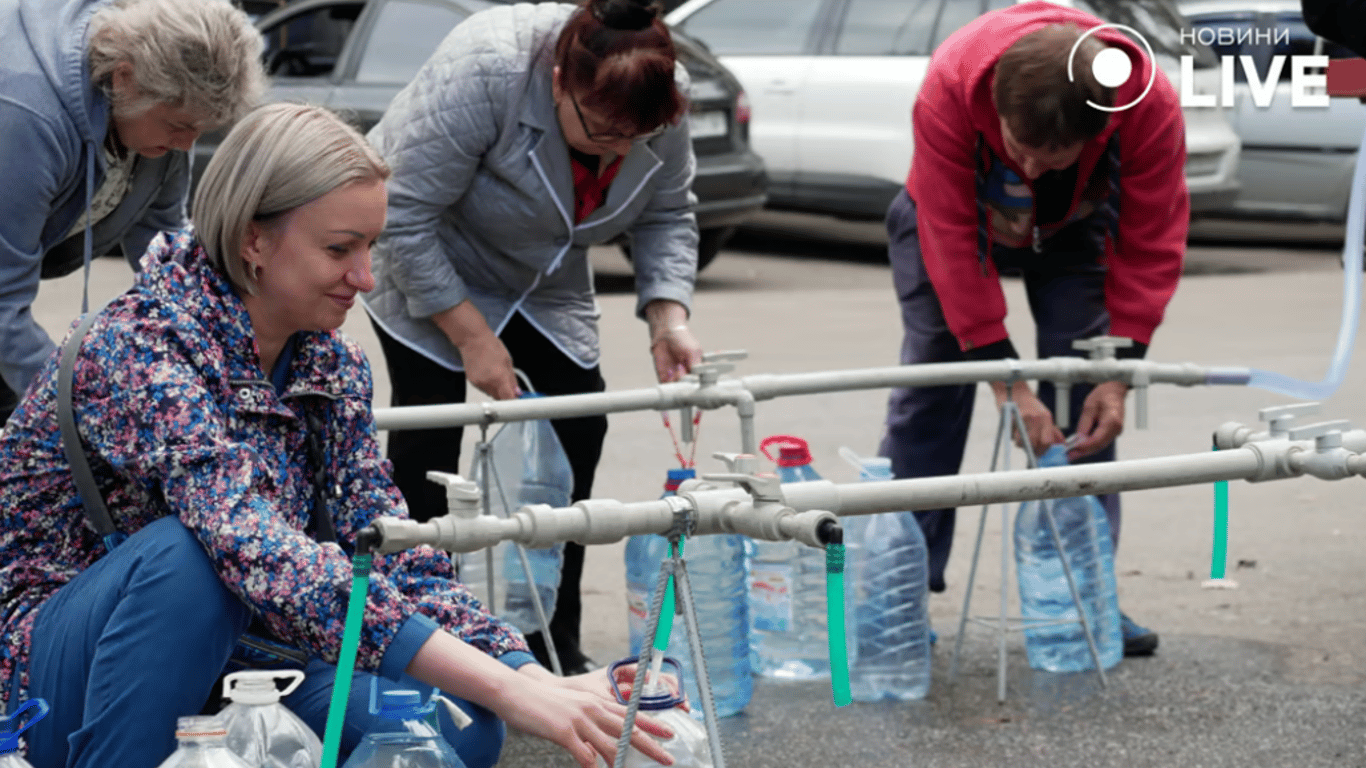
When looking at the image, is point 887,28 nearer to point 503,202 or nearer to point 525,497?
point 525,497

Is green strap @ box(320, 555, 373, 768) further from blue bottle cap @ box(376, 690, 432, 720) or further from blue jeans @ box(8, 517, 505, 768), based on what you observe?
blue jeans @ box(8, 517, 505, 768)

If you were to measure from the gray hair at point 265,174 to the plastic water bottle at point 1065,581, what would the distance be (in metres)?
2.17

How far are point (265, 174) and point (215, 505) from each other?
43cm

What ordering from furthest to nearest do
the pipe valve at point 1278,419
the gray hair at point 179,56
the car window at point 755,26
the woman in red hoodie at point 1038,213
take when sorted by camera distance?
the car window at point 755,26
the woman in red hoodie at point 1038,213
the gray hair at point 179,56
the pipe valve at point 1278,419

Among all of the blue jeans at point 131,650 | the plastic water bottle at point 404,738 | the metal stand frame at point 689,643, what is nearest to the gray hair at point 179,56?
the blue jeans at point 131,650

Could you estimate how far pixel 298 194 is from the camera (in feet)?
7.77

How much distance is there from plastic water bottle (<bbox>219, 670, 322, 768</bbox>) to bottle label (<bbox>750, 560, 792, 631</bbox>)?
1759 mm

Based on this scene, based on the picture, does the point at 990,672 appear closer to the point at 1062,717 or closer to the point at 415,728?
the point at 1062,717

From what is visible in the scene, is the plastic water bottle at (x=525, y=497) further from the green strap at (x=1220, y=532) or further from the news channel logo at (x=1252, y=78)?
the news channel logo at (x=1252, y=78)

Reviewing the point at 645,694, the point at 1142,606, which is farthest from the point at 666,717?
the point at 1142,606

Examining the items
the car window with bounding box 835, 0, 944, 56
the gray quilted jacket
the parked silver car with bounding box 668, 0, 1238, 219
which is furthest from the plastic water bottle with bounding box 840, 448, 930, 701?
the car window with bounding box 835, 0, 944, 56

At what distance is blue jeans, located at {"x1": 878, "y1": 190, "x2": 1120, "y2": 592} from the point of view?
427 centimetres

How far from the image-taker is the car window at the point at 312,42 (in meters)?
10.2

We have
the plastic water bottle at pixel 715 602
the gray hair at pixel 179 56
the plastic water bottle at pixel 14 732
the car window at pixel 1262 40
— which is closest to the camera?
the plastic water bottle at pixel 14 732
